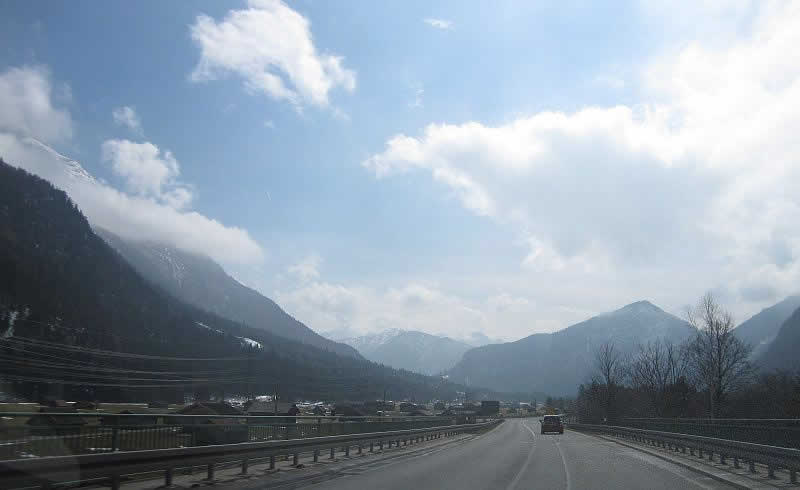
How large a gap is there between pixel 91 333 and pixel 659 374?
66185 millimetres

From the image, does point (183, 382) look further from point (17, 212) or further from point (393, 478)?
point (393, 478)

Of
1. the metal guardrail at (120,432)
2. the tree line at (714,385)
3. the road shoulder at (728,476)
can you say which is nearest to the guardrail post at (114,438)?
the metal guardrail at (120,432)

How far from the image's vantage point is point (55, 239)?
272 ft

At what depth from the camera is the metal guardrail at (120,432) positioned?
10.5 m

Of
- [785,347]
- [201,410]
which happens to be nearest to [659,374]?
[201,410]

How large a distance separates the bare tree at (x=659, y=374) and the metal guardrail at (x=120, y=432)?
58.8 m

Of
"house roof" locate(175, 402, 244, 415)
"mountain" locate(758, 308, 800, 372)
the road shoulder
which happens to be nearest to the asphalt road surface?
the road shoulder

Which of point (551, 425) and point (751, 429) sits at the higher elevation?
point (751, 429)

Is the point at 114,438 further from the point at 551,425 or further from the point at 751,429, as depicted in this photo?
the point at 551,425

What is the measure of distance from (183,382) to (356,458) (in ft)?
196

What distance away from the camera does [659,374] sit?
3209 inches

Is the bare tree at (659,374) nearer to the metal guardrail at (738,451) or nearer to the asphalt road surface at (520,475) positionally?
the metal guardrail at (738,451)

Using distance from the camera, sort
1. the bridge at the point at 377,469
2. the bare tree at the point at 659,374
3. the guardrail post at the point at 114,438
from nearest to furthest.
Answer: the bridge at the point at 377,469, the guardrail post at the point at 114,438, the bare tree at the point at 659,374

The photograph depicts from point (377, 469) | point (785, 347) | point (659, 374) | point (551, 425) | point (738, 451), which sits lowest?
point (551, 425)
